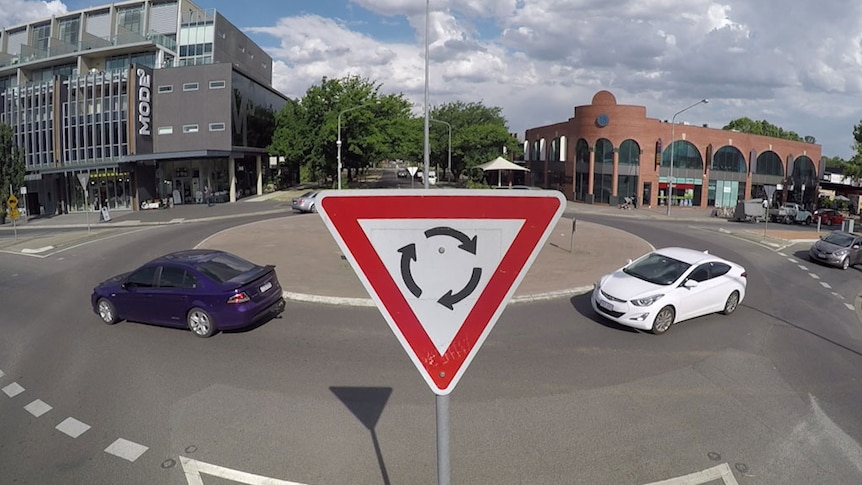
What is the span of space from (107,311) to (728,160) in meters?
55.1

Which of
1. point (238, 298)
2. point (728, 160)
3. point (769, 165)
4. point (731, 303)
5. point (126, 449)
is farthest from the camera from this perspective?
point (769, 165)

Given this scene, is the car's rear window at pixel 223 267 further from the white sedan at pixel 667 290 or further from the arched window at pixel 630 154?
the arched window at pixel 630 154

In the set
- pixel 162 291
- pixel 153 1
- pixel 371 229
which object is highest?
pixel 153 1

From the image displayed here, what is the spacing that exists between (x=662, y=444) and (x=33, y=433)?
7071mm

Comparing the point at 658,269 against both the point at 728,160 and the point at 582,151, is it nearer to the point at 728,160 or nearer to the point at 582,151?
the point at 582,151

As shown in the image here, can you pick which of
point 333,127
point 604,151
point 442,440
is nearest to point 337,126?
point 333,127

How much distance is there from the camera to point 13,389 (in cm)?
696

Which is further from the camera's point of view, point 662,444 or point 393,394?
point 393,394

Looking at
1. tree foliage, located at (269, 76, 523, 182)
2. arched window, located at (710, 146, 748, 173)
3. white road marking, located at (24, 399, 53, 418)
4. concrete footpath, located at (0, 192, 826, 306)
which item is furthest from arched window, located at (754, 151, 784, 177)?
white road marking, located at (24, 399, 53, 418)

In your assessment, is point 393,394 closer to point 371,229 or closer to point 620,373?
point 620,373

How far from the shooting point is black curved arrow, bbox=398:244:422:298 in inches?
76.8

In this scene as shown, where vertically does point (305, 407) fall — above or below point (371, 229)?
below

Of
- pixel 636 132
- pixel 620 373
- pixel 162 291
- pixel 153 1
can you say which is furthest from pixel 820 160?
pixel 153 1

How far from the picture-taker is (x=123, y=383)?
7.07 m
